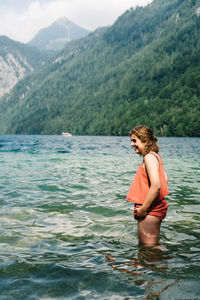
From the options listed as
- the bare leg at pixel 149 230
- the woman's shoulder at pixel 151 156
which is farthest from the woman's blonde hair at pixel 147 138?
the bare leg at pixel 149 230

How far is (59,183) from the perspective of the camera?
16047 millimetres

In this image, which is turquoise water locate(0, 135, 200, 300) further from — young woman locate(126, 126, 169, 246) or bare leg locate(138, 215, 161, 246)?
young woman locate(126, 126, 169, 246)

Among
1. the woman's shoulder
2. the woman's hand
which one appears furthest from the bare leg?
the woman's shoulder

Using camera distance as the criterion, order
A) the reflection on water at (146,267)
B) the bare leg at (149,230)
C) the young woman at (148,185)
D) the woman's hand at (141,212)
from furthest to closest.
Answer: the bare leg at (149,230), the woman's hand at (141,212), the young woman at (148,185), the reflection on water at (146,267)

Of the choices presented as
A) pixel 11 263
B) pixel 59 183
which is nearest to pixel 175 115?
pixel 59 183

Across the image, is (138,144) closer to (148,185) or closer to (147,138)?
(147,138)

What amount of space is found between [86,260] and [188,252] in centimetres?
212

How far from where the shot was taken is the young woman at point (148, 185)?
561cm

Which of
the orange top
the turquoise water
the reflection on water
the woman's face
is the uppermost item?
the woman's face

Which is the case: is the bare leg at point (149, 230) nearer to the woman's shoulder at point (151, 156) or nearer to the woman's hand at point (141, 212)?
the woman's hand at point (141, 212)

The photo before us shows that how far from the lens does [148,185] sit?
5.91 m

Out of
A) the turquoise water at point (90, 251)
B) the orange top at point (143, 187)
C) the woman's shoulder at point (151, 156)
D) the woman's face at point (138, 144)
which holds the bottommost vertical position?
the turquoise water at point (90, 251)

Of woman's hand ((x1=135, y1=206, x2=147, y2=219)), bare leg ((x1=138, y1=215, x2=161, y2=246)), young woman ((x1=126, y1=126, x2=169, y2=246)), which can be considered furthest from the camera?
bare leg ((x1=138, y1=215, x2=161, y2=246))

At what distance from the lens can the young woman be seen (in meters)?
5.61
